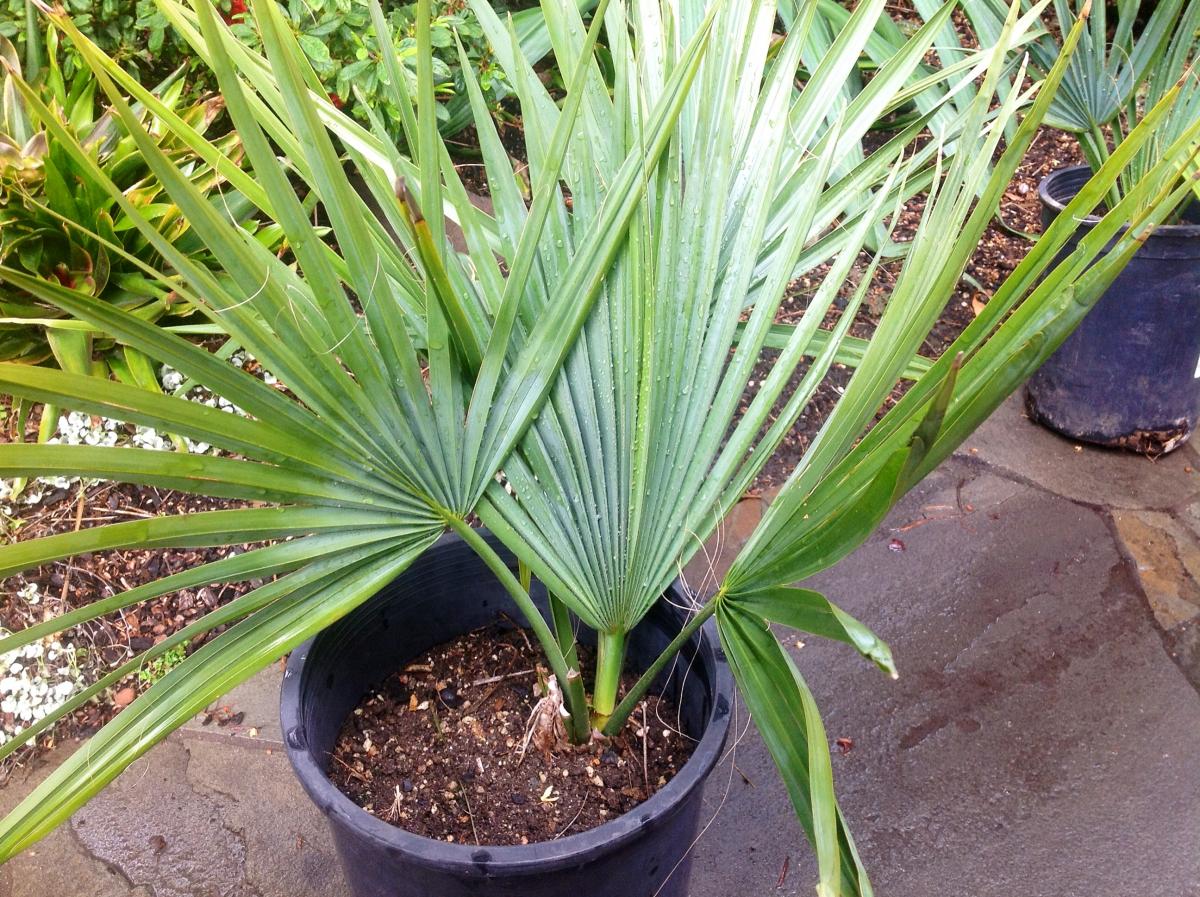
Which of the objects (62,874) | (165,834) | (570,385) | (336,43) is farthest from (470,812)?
(336,43)

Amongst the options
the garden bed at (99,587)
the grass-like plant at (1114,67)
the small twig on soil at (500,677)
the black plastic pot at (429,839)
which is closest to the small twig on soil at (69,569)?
the garden bed at (99,587)

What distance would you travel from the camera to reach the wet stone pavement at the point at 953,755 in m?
1.54

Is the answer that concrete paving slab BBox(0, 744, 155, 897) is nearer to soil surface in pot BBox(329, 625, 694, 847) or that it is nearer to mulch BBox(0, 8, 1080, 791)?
mulch BBox(0, 8, 1080, 791)

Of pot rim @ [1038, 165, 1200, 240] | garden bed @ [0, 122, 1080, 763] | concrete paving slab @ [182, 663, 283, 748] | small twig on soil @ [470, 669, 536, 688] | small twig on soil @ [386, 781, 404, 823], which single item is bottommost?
concrete paving slab @ [182, 663, 283, 748]

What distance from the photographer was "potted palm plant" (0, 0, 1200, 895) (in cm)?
Result: 75

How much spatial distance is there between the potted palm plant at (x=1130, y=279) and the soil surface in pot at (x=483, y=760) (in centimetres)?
154

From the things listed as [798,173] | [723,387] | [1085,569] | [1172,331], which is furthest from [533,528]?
[1172,331]

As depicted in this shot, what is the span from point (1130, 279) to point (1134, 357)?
0.22 m

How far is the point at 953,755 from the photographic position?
67.4 inches

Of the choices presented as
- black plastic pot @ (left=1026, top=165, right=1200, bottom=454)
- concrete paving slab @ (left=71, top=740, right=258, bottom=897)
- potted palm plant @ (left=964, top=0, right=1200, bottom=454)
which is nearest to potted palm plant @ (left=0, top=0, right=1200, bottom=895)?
concrete paving slab @ (left=71, top=740, right=258, bottom=897)

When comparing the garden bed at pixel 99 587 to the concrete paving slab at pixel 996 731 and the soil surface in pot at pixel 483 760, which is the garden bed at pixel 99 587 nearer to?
the concrete paving slab at pixel 996 731

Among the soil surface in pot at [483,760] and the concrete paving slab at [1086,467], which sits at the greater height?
the soil surface in pot at [483,760]

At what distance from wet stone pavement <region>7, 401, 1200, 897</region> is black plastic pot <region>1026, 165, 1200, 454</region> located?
23 cm

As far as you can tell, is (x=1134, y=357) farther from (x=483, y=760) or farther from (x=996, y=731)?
(x=483, y=760)
